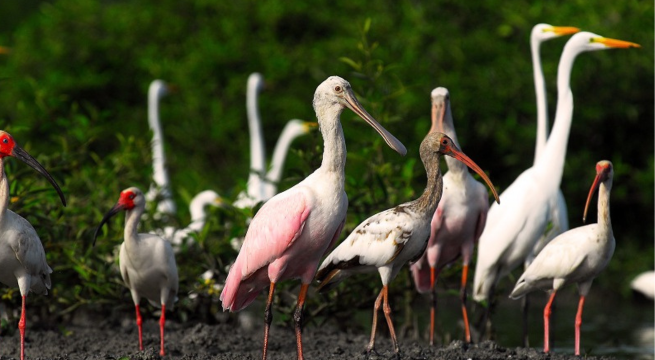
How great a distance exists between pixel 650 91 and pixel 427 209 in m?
9.93

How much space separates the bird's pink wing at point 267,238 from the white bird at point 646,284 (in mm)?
7840

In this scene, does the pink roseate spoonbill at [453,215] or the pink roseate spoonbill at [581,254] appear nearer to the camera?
the pink roseate spoonbill at [581,254]

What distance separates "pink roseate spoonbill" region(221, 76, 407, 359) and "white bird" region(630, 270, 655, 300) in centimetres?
783

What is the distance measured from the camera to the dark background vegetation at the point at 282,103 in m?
9.63

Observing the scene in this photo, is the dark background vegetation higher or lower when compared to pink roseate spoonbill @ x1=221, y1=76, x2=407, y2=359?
higher

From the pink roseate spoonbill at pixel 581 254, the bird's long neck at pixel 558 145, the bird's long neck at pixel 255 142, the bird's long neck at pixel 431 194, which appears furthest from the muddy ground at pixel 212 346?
the bird's long neck at pixel 255 142

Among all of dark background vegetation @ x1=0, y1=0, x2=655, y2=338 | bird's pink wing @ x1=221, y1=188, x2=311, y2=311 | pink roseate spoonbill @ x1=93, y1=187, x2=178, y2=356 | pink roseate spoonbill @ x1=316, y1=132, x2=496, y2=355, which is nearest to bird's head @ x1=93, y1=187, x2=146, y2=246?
pink roseate spoonbill @ x1=93, y1=187, x2=178, y2=356

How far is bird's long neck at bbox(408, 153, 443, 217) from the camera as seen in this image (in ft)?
23.9

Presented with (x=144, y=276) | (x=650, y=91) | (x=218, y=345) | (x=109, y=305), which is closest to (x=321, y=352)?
(x=218, y=345)

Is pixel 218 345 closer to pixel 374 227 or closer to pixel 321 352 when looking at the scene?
pixel 321 352

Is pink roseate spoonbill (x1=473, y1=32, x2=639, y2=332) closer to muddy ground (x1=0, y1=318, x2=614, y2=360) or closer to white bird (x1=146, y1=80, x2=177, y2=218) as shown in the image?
muddy ground (x1=0, y1=318, x2=614, y2=360)

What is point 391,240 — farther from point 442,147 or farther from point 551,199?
point 551,199

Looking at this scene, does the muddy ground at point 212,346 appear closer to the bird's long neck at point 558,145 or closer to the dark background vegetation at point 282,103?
the dark background vegetation at point 282,103

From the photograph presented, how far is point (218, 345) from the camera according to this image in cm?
826
